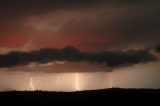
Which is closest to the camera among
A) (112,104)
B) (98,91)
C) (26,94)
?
(112,104)

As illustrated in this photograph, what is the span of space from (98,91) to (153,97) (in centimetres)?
2792

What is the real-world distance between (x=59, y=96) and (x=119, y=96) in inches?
Result: 764

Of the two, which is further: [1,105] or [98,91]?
[98,91]

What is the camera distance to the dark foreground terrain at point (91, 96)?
14200 centimetres

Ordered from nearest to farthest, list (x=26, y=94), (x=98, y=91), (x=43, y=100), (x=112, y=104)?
(x=112, y=104), (x=43, y=100), (x=26, y=94), (x=98, y=91)

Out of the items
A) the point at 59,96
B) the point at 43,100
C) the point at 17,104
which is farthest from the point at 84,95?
the point at 17,104

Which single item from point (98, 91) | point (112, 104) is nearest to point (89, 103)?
point (112, 104)

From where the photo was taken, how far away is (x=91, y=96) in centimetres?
15350

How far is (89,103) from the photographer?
135 meters

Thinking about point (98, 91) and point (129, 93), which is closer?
point (129, 93)

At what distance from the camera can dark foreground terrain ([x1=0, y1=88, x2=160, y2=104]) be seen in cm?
14200

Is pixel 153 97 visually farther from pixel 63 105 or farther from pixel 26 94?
pixel 26 94

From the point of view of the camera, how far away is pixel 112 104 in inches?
5231

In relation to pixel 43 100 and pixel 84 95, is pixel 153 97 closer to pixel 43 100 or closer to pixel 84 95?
pixel 84 95
